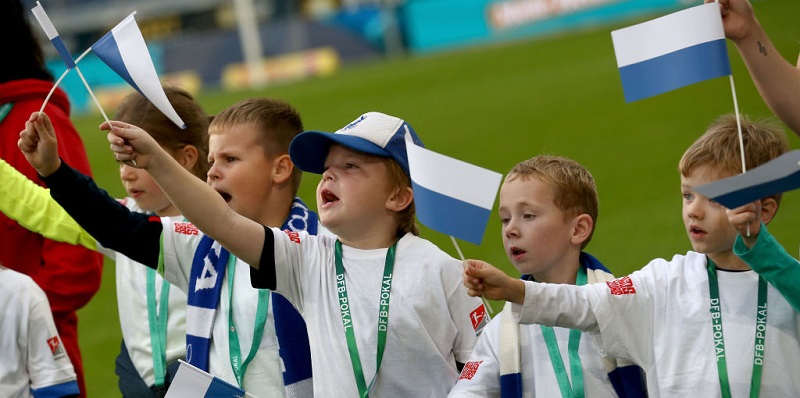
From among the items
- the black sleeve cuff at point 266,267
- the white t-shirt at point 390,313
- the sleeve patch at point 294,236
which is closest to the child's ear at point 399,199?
the white t-shirt at point 390,313

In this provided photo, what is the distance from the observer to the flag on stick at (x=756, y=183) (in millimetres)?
2748

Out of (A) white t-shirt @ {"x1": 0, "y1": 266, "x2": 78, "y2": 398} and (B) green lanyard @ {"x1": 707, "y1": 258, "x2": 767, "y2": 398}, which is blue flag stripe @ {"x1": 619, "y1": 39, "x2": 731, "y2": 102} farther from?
(A) white t-shirt @ {"x1": 0, "y1": 266, "x2": 78, "y2": 398}

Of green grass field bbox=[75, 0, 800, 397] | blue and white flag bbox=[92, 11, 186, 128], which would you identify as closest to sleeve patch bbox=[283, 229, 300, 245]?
blue and white flag bbox=[92, 11, 186, 128]

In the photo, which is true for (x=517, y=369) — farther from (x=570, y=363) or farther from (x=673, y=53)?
(x=673, y=53)

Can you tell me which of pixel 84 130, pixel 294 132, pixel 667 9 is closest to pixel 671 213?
pixel 294 132

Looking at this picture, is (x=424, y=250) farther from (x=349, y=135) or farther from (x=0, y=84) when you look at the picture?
(x=0, y=84)

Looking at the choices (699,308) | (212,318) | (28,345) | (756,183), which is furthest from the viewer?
(28,345)

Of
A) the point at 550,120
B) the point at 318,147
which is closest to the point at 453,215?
the point at 318,147

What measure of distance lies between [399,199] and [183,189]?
0.71m

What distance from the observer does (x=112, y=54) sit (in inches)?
137

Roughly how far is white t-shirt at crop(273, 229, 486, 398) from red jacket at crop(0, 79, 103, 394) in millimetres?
1189

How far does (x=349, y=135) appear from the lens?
3.58 m

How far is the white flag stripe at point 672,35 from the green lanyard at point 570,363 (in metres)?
0.76

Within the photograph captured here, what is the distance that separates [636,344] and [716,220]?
15.4 inches
